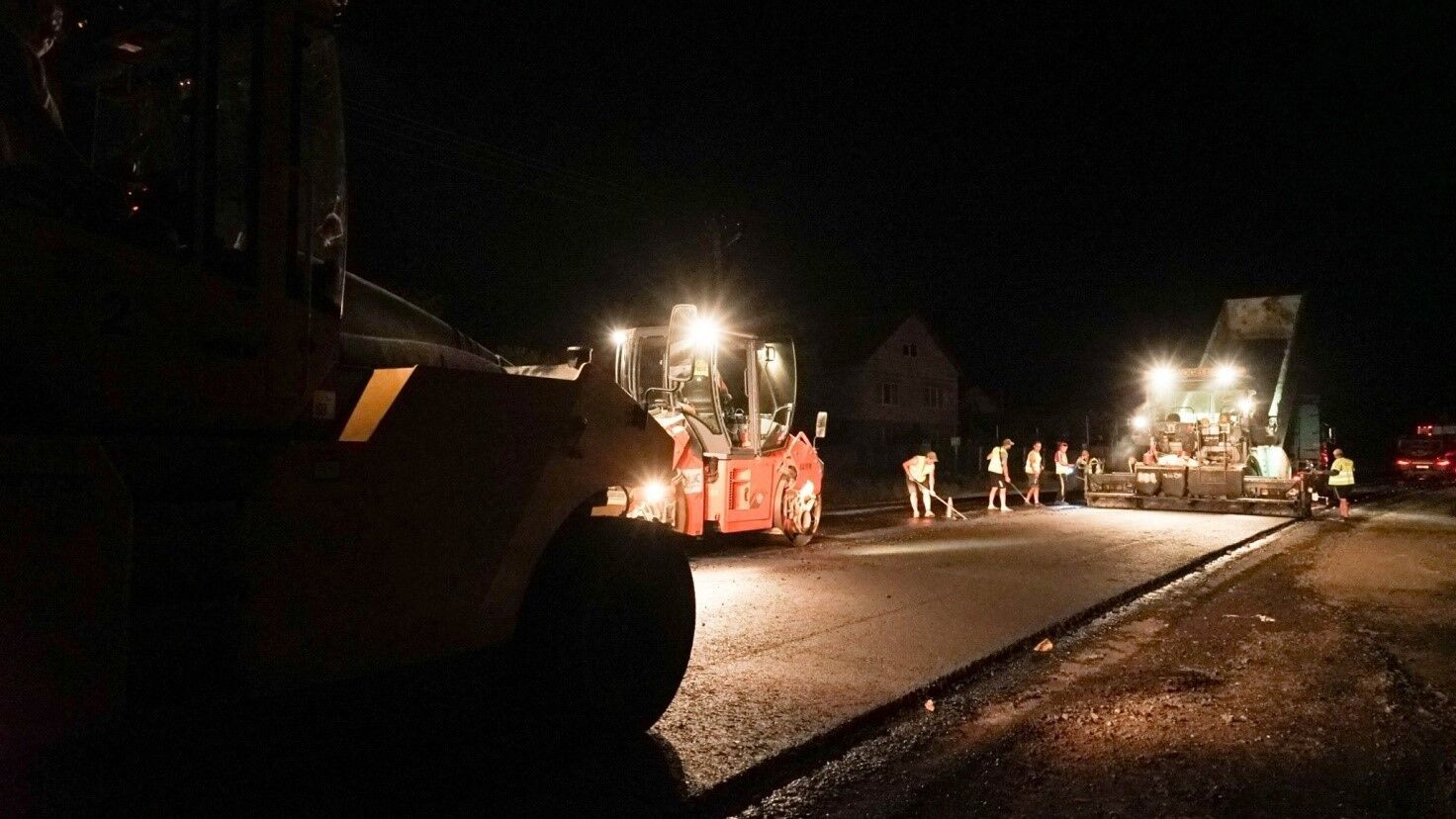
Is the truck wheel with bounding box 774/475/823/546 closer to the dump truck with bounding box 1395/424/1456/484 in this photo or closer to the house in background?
the house in background

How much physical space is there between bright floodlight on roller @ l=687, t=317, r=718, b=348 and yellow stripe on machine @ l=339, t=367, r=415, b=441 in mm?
8395

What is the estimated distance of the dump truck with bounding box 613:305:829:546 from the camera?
11508mm

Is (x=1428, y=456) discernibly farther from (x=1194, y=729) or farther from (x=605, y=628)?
(x=605, y=628)

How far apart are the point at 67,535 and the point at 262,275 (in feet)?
3.57

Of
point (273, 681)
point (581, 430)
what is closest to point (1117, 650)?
point (581, 430)

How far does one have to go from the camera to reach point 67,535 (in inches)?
101

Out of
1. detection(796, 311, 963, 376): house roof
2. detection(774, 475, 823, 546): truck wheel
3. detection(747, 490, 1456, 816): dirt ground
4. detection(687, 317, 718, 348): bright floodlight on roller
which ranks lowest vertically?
detection(747, 490, 1456, 816): dirt ground

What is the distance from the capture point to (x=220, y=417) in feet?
10.3

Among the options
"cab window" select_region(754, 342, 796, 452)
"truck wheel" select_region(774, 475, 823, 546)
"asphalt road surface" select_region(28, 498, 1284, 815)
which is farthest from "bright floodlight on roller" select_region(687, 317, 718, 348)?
"asphalt road surface" select_region(28, 498, 1284, 815)

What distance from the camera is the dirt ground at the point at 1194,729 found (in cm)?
418

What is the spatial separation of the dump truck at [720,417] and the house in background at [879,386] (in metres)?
31.7

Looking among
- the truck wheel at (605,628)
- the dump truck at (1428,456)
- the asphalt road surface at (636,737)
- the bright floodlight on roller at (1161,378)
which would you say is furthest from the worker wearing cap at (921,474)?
the dump truck at (1428,456)

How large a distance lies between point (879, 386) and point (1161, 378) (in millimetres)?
26686

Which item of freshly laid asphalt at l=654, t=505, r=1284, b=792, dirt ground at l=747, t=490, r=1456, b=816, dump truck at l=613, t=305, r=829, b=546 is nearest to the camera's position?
dirt ground at l=747, t=490, r=1456, b=816
